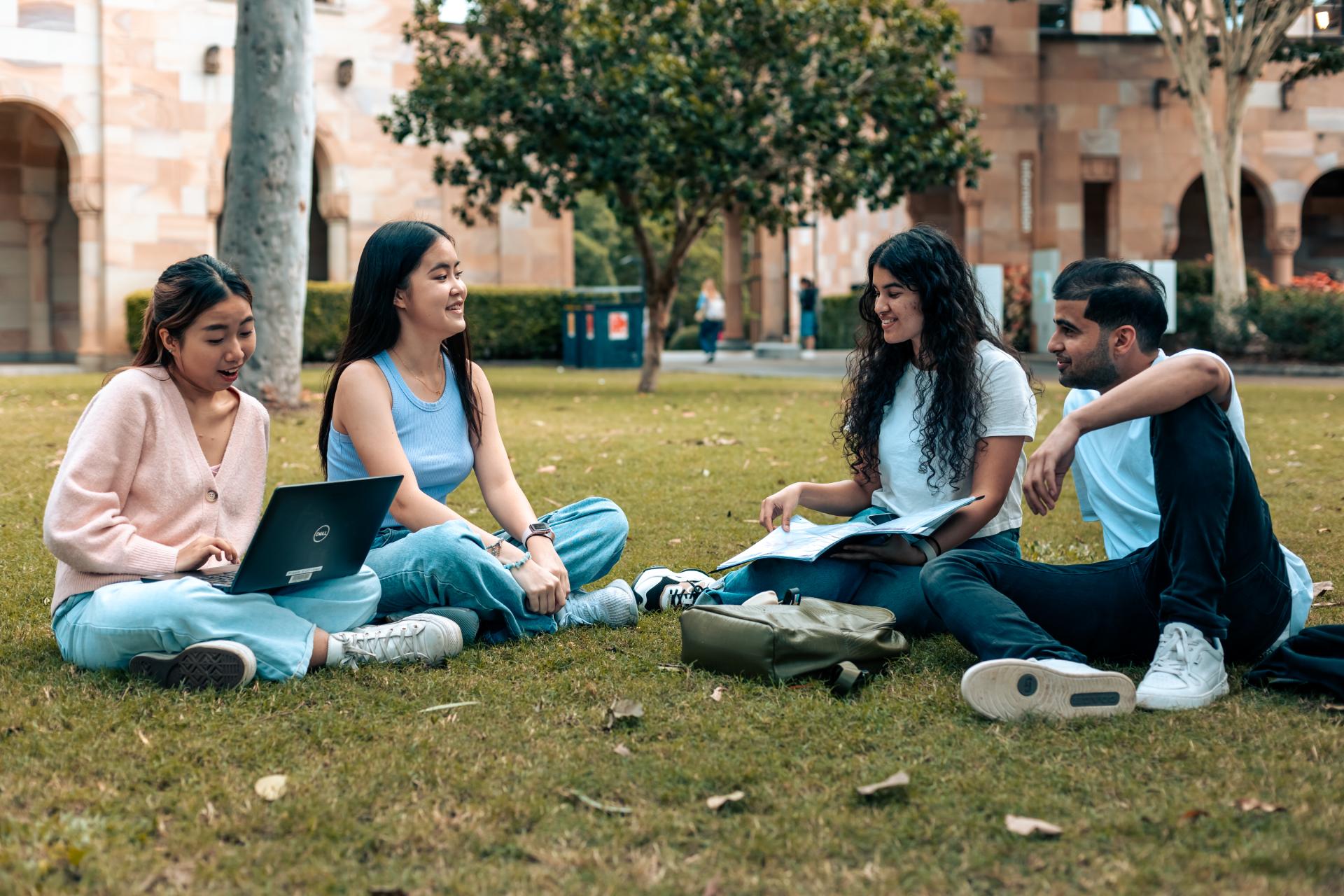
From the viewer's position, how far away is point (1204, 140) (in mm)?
21156

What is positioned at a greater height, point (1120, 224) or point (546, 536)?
point (1120, 224)

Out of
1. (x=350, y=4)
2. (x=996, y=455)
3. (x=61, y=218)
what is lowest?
(x=996, y=455)

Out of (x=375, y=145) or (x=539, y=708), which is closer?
(x=539, y=708)

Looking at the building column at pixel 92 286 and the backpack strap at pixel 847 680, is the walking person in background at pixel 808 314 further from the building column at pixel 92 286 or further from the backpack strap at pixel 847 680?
the backpack strap at pixel 847 680

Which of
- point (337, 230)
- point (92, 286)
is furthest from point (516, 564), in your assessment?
point (337, 230)

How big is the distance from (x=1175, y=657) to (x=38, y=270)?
86.6ft

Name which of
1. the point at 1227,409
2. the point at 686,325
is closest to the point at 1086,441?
the point at 1227,409

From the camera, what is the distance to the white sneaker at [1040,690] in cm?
337

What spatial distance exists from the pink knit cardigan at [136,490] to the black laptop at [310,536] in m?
0.12

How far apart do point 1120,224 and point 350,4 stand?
15.8 metres

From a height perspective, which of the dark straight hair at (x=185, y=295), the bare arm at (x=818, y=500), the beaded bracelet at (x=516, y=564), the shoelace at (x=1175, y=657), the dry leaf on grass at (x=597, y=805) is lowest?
the dry leaf on grass at (x=597, y=805)

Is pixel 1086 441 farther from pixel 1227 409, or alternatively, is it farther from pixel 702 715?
pixel 702 715

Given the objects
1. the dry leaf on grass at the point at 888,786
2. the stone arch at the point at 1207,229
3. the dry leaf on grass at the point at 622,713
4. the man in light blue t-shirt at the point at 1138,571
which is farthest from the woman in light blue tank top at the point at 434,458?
the stone arch at the point at 1207,229

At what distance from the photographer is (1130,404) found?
3.53 metres
